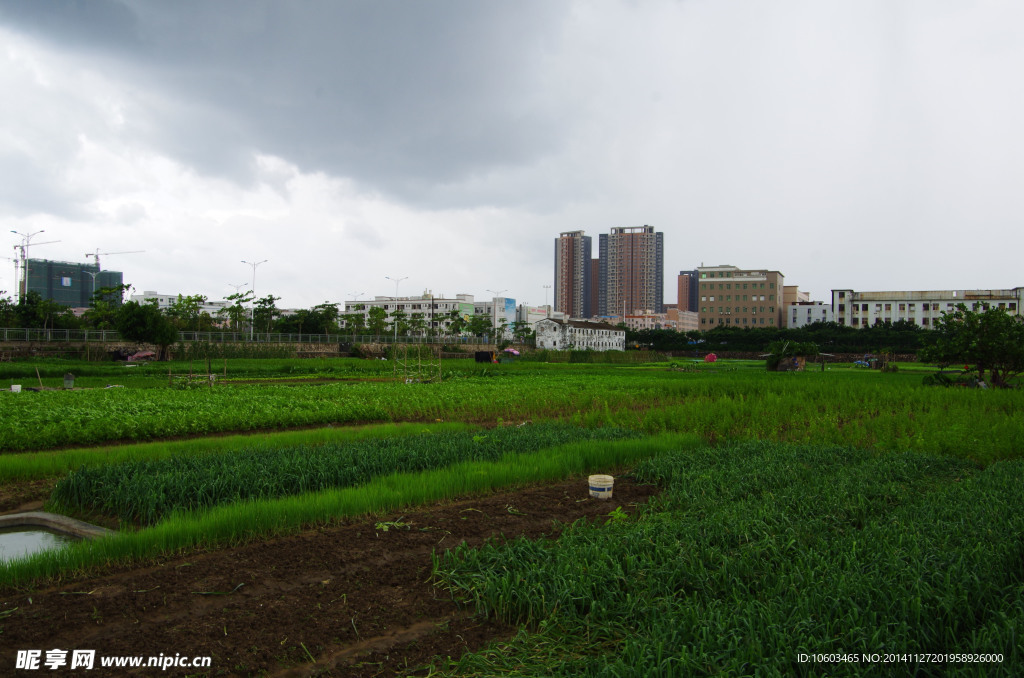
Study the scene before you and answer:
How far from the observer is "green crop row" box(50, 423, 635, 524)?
639 centimetres

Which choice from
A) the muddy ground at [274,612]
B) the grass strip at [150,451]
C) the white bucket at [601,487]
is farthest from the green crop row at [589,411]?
the muddy ground at [274,612]

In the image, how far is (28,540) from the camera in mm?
5926

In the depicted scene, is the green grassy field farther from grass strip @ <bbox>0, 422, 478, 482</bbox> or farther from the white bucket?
the white bucket

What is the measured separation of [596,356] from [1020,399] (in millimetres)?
41074

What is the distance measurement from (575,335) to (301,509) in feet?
353

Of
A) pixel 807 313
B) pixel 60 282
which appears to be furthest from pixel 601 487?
pixel 60 282

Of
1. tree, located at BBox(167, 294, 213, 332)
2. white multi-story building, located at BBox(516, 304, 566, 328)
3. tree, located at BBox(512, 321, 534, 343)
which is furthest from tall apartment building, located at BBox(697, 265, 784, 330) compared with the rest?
tree, located at BBox(167, 294, 213, 332)

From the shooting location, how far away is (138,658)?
3.47 meters

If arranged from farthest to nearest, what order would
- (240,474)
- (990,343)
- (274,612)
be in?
(990,343)
(240,474)
(274,612)

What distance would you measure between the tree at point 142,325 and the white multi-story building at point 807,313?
4258 inches

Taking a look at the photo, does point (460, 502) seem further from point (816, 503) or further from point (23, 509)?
point (23, 509)

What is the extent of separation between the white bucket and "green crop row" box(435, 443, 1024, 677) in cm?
89

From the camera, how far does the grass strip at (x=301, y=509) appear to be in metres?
4.71

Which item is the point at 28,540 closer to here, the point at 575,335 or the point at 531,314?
the point at 575,335
